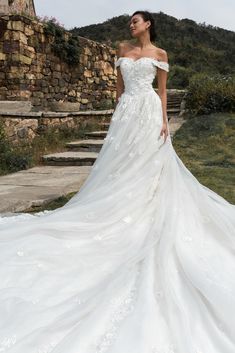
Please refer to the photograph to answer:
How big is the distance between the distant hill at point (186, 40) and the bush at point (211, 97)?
10.5m

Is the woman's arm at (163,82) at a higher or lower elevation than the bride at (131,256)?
higher

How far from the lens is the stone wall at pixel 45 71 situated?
37.6 feet

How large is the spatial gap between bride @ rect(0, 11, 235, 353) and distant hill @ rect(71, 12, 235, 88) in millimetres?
20877

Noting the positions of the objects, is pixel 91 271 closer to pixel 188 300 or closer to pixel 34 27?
pixel 188 300

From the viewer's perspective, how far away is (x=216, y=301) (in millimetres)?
2717

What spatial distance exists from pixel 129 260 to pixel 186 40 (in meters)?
36.5

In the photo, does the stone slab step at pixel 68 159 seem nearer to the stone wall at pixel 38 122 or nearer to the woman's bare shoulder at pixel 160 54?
the stone wall at pixel 38 122

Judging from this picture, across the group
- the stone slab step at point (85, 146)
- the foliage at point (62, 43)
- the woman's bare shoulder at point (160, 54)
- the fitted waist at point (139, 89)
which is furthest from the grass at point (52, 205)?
the foliage at point (62, 43)

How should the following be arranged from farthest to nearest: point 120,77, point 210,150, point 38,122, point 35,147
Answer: point 38,122
point 210,150
point 35,147
point 120,77

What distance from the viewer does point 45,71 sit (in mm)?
12875

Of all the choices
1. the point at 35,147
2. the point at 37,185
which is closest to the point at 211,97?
the point at 35,147

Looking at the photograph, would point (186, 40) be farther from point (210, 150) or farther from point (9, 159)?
point (9, 159)

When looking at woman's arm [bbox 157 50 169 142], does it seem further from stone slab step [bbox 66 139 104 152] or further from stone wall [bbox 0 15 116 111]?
stone wall [bbox 0 15 116 111]

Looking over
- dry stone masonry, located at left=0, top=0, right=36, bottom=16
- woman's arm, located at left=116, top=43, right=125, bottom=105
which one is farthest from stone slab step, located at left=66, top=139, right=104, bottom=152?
woman's arm, located at left=116, top=43, right=125, bottom=105
